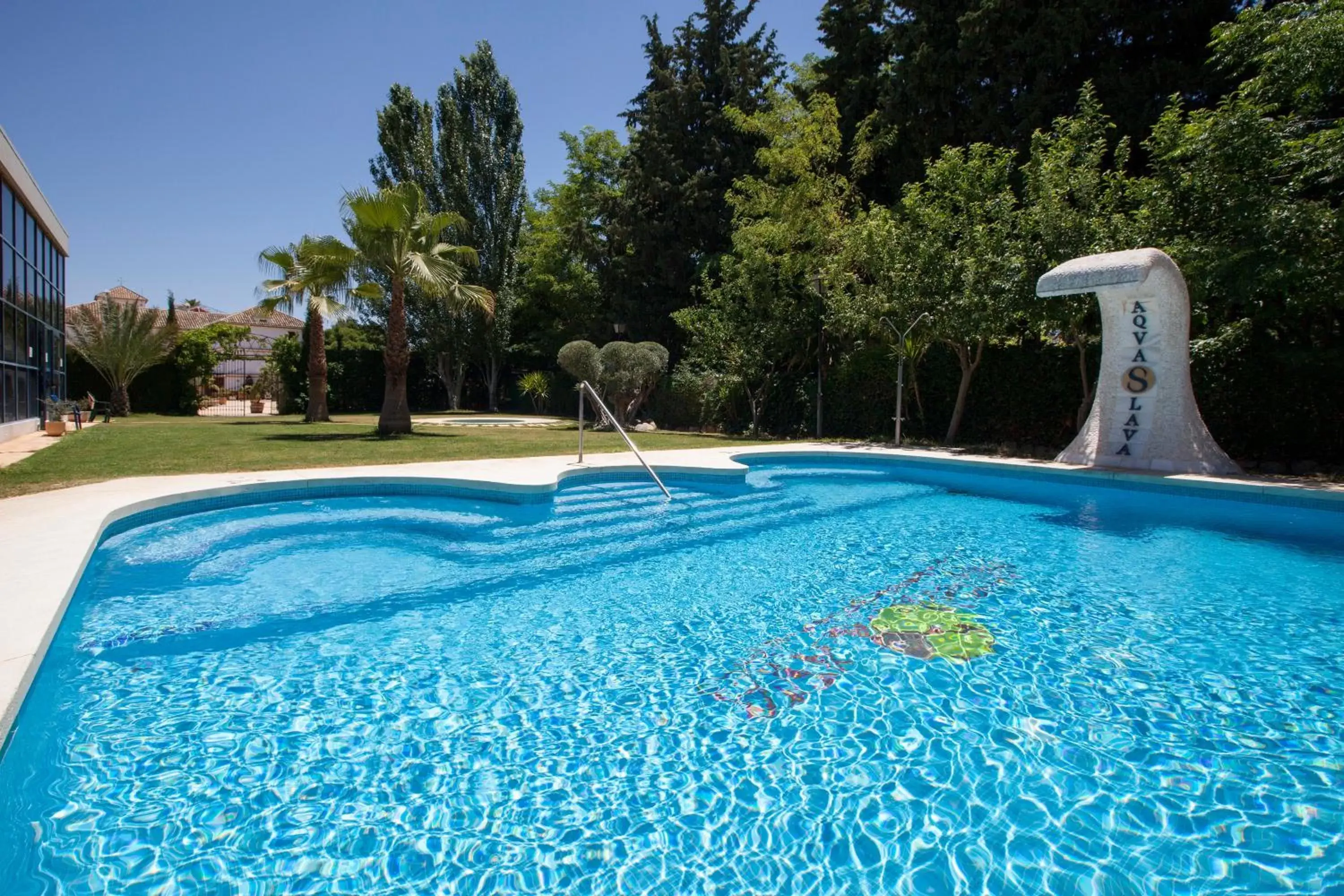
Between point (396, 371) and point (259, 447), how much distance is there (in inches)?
158

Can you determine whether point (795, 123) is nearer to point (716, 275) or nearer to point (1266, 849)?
point (716, 275)

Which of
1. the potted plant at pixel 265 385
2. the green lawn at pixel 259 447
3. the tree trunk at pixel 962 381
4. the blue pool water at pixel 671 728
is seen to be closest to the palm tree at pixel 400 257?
the green lawn at pixel 259 447

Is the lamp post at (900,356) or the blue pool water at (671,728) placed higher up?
the lamp post at (900,356)

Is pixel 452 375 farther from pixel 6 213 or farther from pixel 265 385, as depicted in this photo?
pixel 6 213

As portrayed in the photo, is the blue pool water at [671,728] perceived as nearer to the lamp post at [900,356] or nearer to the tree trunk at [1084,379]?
the tree trunk at [1084,379]

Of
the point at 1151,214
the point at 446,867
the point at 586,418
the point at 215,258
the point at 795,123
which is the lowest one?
the point at 446,867

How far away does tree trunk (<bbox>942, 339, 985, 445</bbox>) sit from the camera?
13539 mm

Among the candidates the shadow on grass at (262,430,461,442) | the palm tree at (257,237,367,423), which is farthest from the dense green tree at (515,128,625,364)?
the shadow on grass at (262,430,461,442)

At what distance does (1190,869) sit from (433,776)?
2.58 m

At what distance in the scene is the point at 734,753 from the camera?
2.74 metres

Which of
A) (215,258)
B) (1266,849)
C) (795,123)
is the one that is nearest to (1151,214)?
(795,123)

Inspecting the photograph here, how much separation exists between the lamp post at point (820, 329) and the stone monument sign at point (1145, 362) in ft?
20.9

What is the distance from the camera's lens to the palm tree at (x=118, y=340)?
20156 millimetres

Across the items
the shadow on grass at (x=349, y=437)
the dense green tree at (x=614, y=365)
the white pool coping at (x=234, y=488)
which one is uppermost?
the dense green tree at (x=614, y=365)
